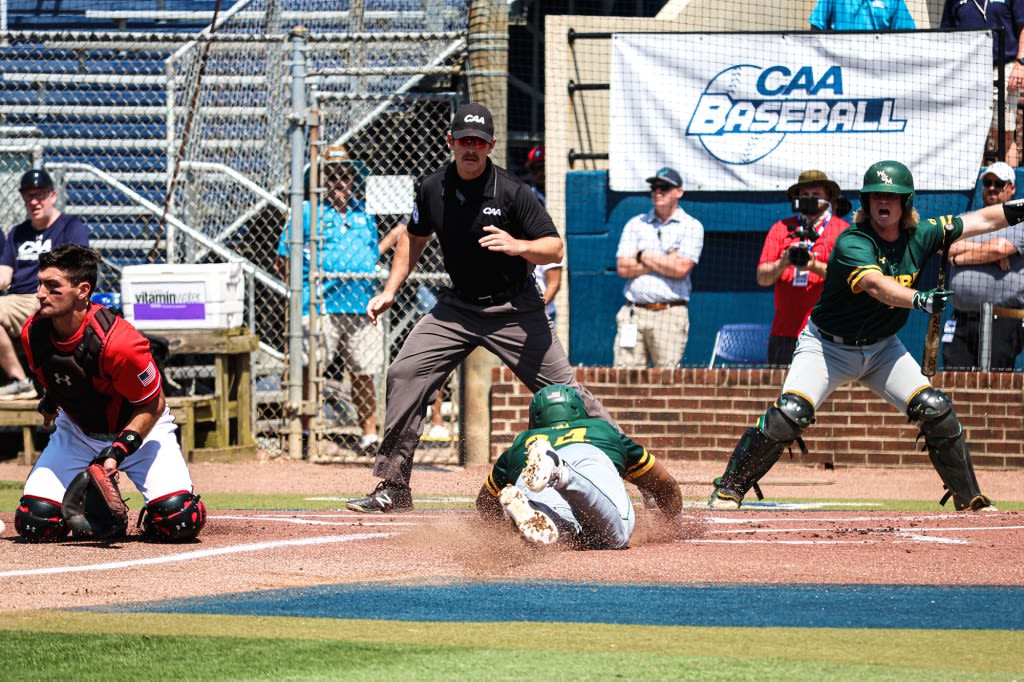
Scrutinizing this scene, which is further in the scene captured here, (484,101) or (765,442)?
(484,101)

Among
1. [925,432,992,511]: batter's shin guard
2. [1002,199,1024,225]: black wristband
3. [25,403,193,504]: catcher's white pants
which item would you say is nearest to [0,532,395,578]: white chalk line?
[25,403,193,504]: catcher's white pants

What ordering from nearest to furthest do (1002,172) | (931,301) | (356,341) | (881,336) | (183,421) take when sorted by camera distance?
(931,301) → (881,336) → (1002,172) → (183,421) → (356,341)

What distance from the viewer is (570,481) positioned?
6059 millimetres

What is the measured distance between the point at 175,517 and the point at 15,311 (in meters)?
5.27

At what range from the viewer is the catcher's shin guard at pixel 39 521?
23.1 ft

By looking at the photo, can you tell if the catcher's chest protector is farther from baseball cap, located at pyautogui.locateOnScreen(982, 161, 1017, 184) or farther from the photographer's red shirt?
baseball cap, located at pyautogui.locateOnScreen(982, 161, 1017, 184)

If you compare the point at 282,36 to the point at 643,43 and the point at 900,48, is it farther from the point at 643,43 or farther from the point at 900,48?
the point at 900,48

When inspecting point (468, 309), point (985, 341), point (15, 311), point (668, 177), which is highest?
point (668, 177)

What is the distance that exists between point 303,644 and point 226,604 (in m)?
0.86

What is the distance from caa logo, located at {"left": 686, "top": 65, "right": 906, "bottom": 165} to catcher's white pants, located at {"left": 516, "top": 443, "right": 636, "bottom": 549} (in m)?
6.84

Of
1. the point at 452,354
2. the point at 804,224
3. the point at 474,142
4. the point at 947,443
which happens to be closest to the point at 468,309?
the point at 452,354

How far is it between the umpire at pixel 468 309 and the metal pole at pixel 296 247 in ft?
13.3

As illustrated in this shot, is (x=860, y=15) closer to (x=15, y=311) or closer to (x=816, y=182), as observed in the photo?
(x=816, y=182)

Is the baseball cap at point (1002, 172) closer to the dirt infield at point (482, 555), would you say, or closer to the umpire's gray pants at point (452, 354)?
the dirt infield at point (482, 555)
